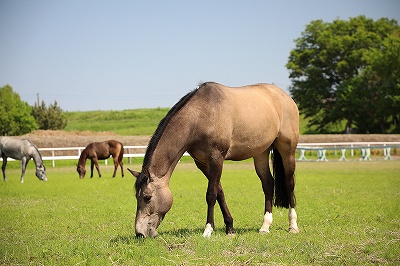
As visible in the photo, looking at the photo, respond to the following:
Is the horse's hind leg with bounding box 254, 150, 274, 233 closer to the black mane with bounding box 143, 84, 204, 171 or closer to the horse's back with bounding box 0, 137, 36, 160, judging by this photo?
the black mane with bounding box 143, 84, 204, 171

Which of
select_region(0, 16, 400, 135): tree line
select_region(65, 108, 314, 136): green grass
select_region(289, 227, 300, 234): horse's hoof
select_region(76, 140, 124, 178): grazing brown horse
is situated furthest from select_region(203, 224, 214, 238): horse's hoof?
select_region(65, 108, 314, 136): green grass

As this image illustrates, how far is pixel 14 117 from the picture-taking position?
74.0 metres

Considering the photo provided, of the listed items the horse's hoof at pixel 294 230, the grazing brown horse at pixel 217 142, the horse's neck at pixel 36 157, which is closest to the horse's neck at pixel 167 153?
the grazing brown horse at pixel 217 142

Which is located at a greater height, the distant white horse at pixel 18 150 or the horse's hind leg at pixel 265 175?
the horse's hind leg at pixel 265 175

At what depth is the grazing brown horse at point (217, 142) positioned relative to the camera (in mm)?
8000

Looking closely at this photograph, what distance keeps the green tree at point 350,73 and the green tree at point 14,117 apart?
118 ft

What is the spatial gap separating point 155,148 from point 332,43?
6217 centimetres

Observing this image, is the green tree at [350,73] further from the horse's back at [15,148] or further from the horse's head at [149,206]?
the horse's head at [149,206]

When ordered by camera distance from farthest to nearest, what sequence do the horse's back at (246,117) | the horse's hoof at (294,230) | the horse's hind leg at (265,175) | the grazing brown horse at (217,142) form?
the horse's hind leg at (265,175) < the horse's hoof at (294,230) < the horse's back at (246,117) < the grazing brown horse at (217,142)

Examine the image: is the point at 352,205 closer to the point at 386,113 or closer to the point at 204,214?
the point at 204,214

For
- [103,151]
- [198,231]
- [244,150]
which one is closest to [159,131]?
[244,150]

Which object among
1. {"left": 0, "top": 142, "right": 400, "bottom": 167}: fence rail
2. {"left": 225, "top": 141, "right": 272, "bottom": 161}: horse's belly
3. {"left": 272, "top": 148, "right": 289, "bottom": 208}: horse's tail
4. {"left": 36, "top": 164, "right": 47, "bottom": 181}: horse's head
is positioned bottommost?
{"left": 0, "top": 142, "right": 400, "bottom": 167}: fence rail

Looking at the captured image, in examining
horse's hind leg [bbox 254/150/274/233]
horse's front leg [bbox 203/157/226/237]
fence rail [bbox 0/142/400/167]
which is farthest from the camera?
fence rail [bbox 0/142/400/167]

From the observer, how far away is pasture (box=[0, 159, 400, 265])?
6758 millimetres
